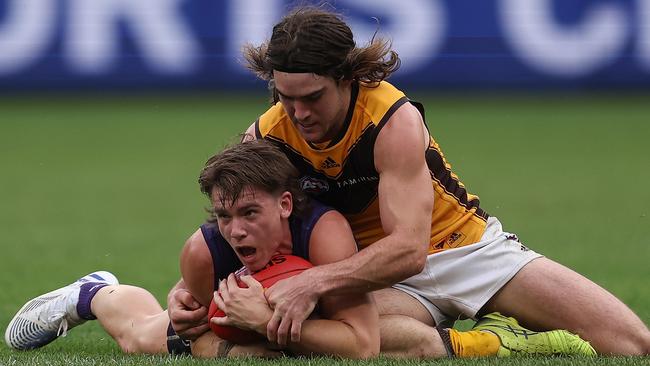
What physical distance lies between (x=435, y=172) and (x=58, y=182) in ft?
30.5

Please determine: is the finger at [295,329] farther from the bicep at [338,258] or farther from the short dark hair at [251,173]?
the short dark hair at [251,173]

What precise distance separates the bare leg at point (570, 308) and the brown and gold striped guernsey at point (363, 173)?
1.21 feet

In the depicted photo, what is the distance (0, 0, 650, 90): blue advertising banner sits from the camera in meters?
20.0

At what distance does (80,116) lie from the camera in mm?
20906

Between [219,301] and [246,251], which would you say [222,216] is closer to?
[246,251]

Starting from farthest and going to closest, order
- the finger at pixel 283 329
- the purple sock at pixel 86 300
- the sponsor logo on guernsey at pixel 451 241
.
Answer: the purple sock at pixel 86 300 < the sponsor logo on guernsey at pixel 451 241 < the finger at pixel 283 329

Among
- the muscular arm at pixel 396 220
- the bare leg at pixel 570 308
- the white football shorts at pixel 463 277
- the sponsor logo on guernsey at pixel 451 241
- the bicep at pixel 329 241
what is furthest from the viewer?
the sponsor logo on guernsey at pixel 451 241

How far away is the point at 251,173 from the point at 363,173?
0.58 meters

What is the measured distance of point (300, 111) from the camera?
6.09 metres

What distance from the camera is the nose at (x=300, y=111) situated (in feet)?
20.0

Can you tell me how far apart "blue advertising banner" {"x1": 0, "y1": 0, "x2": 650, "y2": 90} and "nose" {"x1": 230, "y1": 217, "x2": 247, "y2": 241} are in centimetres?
1392

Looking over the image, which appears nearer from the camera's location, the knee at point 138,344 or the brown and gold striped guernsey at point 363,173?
the brown and gold striped guernsey at point 363,173

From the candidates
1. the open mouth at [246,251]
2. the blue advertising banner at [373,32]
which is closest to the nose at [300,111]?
the open mouth at [246,251]

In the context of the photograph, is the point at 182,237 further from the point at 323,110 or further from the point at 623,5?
the point at 623,5
